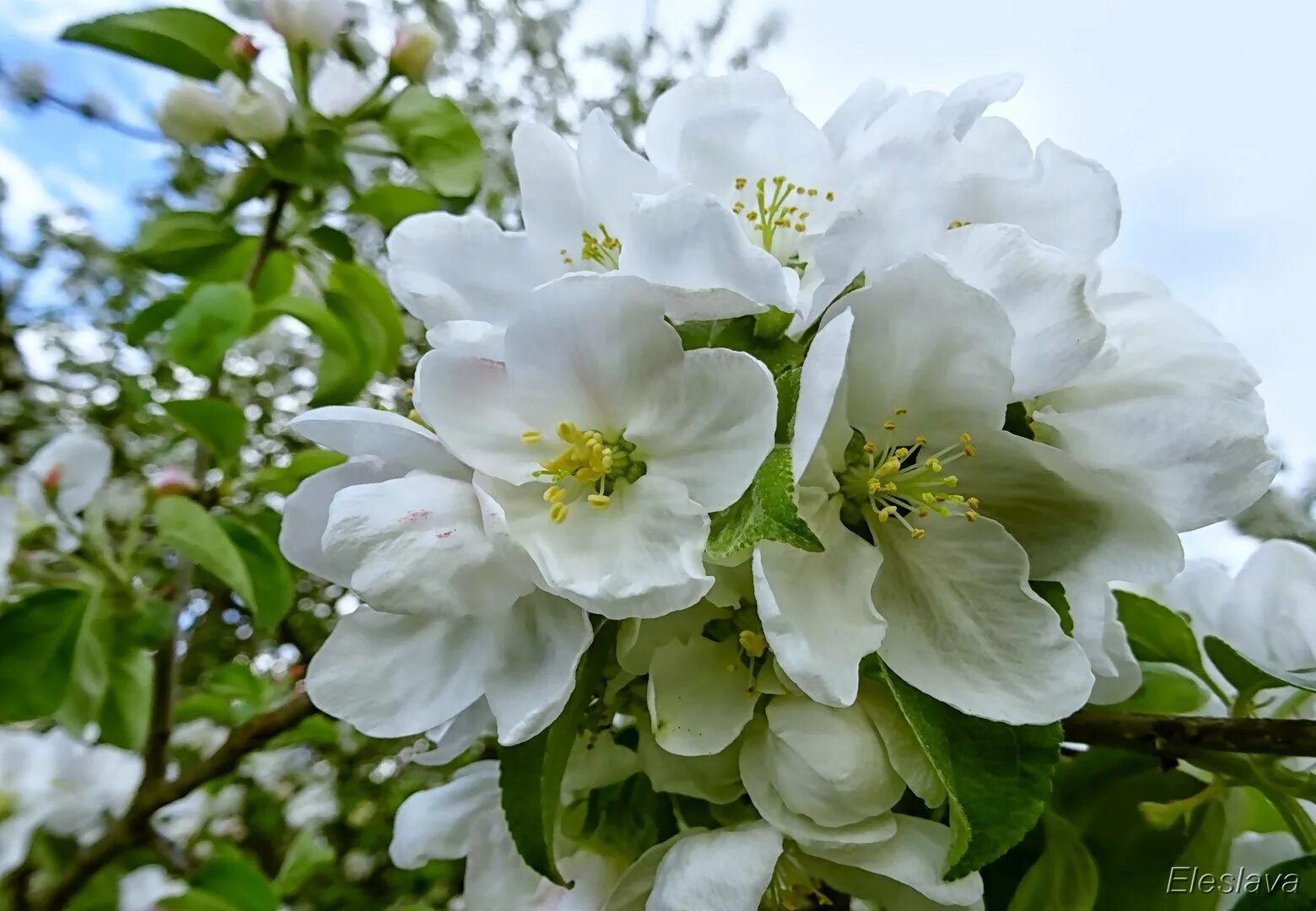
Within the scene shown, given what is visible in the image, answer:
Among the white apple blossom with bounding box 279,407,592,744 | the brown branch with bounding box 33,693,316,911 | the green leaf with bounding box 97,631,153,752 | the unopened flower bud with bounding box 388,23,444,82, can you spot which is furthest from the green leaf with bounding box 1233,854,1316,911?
the unopened flower bud with bounding box 388,23,444,82

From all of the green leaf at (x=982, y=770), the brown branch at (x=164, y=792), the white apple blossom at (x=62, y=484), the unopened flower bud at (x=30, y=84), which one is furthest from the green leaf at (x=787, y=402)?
the unopened flower bud at (x=30, y=84)

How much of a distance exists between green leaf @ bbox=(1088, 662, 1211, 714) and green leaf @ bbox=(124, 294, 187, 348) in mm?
790

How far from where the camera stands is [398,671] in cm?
40

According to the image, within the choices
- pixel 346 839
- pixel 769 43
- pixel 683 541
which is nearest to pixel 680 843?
pixel 683 541

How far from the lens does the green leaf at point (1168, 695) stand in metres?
0.51

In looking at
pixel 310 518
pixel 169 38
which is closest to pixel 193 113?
pixel 169 38

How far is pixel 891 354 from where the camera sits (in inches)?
14.0

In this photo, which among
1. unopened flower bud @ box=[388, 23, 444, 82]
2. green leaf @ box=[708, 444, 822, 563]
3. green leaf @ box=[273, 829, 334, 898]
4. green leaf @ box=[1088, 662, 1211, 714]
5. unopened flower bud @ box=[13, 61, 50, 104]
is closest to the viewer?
green leaf @ box=[708, 444, 822, 563]

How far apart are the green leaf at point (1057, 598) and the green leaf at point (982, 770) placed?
0.14ft

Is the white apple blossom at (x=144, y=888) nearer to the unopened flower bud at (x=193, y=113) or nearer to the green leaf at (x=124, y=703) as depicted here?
the green leaf at (x=124, y=703)

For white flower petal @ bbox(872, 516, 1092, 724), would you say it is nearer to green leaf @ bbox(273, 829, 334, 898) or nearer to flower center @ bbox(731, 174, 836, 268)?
flower center @ bbox(731, 174, 836, 268)

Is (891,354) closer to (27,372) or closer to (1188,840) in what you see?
(1188,840)

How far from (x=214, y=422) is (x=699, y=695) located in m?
0.57

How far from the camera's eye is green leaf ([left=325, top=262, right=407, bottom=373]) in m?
0.86
